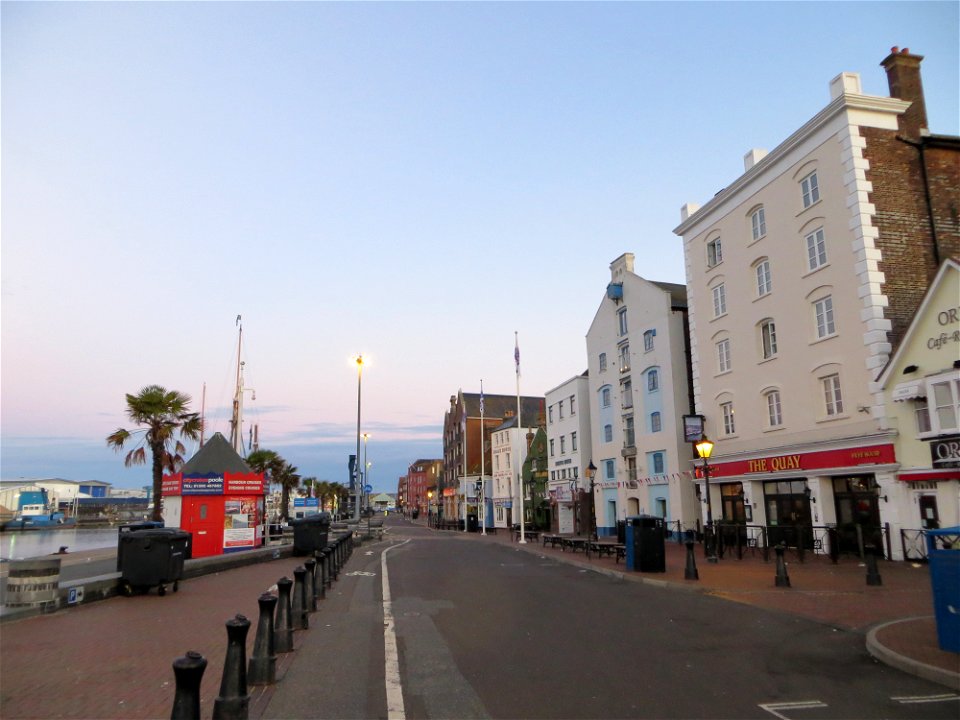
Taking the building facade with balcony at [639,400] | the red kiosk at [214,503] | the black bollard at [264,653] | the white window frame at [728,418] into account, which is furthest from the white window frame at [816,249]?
the black bollard at [264,653]

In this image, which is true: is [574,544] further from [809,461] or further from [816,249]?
[816,249]

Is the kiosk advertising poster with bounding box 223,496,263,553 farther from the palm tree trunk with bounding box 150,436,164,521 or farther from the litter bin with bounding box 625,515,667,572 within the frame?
the litter bin with bounding box 625,515,667,572

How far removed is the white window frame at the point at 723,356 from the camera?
2967cm

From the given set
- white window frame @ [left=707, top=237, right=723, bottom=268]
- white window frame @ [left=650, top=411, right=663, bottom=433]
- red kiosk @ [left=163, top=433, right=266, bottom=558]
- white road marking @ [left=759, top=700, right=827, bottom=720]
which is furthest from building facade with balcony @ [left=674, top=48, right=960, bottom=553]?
red kiosk @ [left=163, top=433, right=266, bottom=558]

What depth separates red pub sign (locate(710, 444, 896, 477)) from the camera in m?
20.7

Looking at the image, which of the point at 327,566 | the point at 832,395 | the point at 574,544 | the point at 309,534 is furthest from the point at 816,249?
the point at 309,534

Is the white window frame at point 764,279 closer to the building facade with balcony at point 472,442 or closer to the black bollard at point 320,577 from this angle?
the black bollard at point 320,577

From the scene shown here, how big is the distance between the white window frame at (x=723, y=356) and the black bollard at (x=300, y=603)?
24.1m

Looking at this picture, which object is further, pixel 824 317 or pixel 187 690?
pixel 824 317

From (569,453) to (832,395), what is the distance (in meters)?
26.8

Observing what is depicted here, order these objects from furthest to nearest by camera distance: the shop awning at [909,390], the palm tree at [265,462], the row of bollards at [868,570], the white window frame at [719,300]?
1. the palm tree at [265,462]
2. the white window frame at [719,300]
3. the shop awning at [909,390]
4. the row of bollards at [868,570]

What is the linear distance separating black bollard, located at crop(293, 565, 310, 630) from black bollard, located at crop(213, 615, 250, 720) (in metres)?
4.39

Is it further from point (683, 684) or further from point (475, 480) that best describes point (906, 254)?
point (475, 480)

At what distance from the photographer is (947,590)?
7.43m
